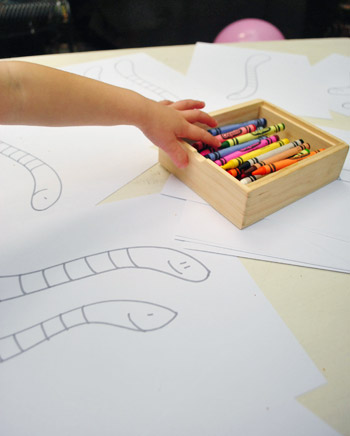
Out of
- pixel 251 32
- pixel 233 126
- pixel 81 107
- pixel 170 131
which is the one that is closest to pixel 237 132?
pixel 233 126

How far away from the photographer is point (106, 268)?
16.6 inches

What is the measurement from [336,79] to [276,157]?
17.0 inches

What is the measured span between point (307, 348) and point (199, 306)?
0.34ft

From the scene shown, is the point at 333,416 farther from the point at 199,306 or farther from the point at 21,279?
the point at 21,279

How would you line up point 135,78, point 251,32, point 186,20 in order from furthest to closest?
point 186,20 < point 251,32 < point 135,78

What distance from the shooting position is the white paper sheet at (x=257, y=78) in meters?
0.76

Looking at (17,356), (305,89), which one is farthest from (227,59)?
(17,356)

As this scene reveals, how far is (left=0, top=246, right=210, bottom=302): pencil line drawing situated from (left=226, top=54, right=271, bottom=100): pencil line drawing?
43cm

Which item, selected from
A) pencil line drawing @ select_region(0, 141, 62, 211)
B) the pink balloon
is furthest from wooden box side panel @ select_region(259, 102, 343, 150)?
the pink balloon

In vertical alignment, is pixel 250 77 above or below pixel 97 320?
above

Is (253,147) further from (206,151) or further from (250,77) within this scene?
(250,77)

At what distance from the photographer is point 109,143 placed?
2.03 ft

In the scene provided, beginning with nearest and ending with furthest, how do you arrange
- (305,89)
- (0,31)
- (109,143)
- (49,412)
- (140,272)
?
(49,412) < (140,272) < (109,143) < (305,89) < (0,31)

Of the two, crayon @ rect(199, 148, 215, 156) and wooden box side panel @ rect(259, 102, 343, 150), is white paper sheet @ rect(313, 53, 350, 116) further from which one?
crayon @ rect(199, 148, 215, 156)
